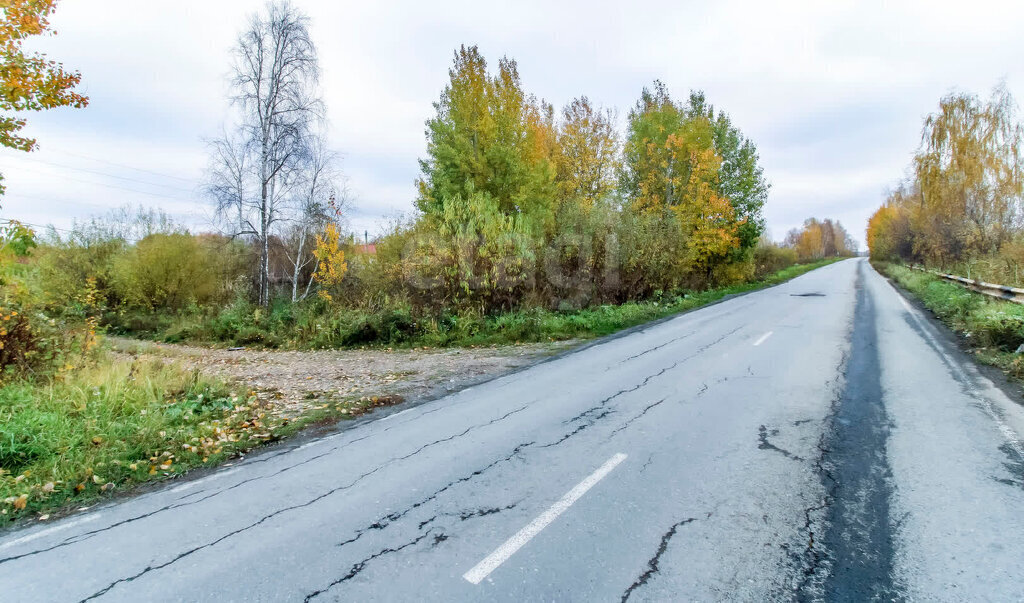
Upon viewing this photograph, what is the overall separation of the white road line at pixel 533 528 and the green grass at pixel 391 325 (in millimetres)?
7862

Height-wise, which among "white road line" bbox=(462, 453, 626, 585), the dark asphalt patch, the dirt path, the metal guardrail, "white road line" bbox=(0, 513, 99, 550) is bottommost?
the dark asphalt patch

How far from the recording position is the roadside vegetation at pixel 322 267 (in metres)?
5.36

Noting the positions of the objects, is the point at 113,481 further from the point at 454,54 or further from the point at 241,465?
the point at 454,54

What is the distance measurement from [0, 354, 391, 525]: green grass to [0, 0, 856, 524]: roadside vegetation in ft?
0.09

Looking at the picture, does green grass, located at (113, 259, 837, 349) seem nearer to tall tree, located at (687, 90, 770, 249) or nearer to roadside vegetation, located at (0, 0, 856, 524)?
roadside vegetation, located at (0, 0, 856, 524)

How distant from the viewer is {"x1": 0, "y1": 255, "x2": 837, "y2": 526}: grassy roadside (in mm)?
4062

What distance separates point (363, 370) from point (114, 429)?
4500 mm

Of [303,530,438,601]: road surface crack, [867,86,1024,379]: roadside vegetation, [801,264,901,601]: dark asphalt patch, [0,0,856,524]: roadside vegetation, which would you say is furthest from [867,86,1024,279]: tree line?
[303,530,438,601]: road surface crack

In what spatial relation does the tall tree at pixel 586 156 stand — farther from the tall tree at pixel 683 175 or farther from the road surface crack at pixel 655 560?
A: the road surface crack at pixel 655 560

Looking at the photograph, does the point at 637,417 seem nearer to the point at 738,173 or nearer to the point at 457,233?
the point at 457,233

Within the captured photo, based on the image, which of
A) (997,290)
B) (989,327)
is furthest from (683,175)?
(989,327)

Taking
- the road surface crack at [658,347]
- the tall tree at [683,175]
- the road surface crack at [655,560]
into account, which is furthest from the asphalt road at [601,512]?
the tall tree at [683,175]

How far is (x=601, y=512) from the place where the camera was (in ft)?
10.7

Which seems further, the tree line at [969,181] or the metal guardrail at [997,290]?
the tree line at [969,181]
